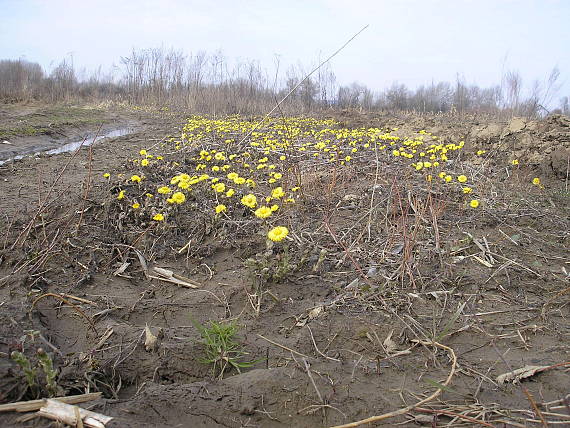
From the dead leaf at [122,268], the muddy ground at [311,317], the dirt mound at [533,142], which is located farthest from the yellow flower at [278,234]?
the dirt mound at [533,142]

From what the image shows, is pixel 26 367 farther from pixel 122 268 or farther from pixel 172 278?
pixel 122 268

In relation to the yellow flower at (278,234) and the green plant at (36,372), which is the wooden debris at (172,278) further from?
the green plant at (36,372)

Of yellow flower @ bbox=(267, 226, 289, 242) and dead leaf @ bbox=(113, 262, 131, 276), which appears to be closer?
yellow flower @ bbox=(267, 226, 289, 242)

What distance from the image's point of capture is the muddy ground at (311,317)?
1493 millimetres

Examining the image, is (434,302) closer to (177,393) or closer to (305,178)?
(177,393)

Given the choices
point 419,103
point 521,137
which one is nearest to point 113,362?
point 521,137

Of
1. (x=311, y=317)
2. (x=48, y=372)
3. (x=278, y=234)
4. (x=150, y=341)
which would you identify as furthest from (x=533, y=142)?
(x=48, y=372)

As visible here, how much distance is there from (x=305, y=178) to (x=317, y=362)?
295 cm

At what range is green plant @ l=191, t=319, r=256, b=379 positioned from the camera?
1808 mm

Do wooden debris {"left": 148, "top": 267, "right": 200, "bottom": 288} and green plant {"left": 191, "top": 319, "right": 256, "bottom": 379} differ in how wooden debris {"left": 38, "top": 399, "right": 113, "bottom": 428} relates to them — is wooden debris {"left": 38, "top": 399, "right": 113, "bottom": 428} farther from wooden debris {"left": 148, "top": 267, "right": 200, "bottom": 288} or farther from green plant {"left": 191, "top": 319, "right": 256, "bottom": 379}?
wooden debris {"left": 148, "top": 267, "right": 200, "bottom": 288}

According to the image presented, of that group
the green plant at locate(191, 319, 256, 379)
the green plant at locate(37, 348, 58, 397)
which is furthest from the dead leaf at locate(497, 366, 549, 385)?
the green plant at locate(37, 348, 58, 397)

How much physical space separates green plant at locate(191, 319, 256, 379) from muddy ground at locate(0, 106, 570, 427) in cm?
4

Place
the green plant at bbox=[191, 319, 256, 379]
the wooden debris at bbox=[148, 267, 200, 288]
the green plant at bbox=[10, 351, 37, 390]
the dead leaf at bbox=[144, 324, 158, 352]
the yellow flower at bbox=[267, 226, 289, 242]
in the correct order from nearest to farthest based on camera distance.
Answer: the green plant at bbox=[10, 351, 37, 390]
the green plant at bbox=[191, 319, 256, 379]
the dead leaf at bbox=[144, 324, 158, 352]
the yellow flower at bbox=[267, 226, 289, 242]
the wooden debris at bbox=[148, 267, 200, 288]

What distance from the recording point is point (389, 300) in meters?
2.27
